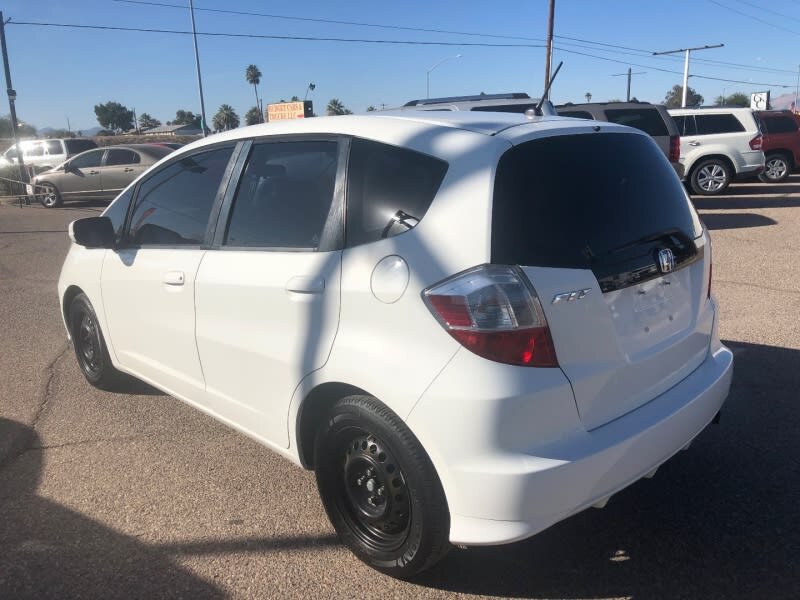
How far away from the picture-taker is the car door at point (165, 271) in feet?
11.1

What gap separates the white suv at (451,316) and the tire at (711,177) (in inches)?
518

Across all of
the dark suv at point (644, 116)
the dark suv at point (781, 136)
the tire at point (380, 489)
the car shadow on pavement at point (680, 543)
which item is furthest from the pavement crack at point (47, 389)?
the dark suv at point (781, 136)

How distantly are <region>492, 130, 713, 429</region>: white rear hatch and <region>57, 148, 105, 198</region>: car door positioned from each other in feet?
60.2

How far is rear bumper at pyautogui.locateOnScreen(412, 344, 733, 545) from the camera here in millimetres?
2156

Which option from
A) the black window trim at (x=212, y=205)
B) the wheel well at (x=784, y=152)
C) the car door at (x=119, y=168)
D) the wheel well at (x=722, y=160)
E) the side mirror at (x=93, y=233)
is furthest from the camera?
the car door at (x=119, y=168)

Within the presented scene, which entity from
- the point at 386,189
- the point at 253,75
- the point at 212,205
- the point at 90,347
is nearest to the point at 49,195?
the point at 90,347

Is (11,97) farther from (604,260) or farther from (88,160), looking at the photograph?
(604,260)

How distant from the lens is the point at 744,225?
36.6 feet

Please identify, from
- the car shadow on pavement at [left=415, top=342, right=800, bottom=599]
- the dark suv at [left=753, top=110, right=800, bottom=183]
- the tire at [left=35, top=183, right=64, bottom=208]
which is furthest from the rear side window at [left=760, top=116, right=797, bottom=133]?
the tire at [left=35, top=183, right=64, bottom=208]

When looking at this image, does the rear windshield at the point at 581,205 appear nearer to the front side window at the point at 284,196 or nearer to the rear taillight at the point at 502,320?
the rear taillight at the point at 502,320

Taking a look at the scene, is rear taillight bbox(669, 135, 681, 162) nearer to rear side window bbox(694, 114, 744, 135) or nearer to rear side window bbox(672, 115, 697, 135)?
rear side window bbox(672, 115, 697, 135)

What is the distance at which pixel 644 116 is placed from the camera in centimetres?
1198

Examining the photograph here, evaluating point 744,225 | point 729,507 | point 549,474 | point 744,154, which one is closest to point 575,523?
point 729,507

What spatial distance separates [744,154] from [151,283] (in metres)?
14.1
